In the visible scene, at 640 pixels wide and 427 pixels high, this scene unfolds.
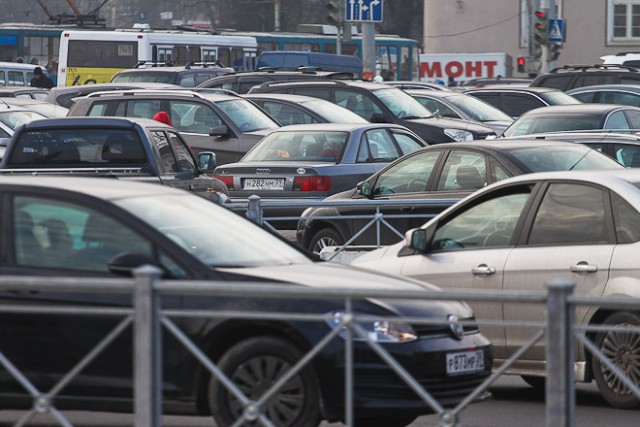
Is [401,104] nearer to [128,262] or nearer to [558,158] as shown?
[558,158]

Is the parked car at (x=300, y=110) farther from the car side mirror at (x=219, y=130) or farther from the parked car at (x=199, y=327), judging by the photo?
the parked car at (x=199, y=327)

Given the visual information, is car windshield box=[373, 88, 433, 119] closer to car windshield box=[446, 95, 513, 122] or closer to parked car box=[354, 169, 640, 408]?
car windshield box=[446, 95, 513, 122]

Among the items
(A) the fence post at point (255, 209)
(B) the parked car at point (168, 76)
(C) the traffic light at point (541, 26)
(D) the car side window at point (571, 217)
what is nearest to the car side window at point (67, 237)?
(D) the car side window at point (571, 217)

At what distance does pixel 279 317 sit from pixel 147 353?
19.6 inches

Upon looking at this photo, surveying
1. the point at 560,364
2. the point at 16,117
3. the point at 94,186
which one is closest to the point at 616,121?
the point at 16,117

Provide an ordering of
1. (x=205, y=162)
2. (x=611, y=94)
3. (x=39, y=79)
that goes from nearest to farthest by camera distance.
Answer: (x=205, y=162) → (x=611, y=94) → (x=39, y=79)

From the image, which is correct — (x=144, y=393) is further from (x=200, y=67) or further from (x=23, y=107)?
(x=200, y=67)

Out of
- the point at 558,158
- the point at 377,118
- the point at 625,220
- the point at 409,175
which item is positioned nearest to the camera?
the point at 625,220

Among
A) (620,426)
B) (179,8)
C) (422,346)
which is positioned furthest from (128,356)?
(179,8)

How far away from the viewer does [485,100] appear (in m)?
27.2

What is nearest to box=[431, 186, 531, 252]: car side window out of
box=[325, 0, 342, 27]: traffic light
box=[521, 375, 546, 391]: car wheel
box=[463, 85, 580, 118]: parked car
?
box=[521, 375, 546, 391]: car wheel

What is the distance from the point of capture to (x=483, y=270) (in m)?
8.73

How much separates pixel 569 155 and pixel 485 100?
14.9 metres

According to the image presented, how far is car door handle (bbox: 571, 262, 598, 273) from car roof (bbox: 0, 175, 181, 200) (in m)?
2.49
